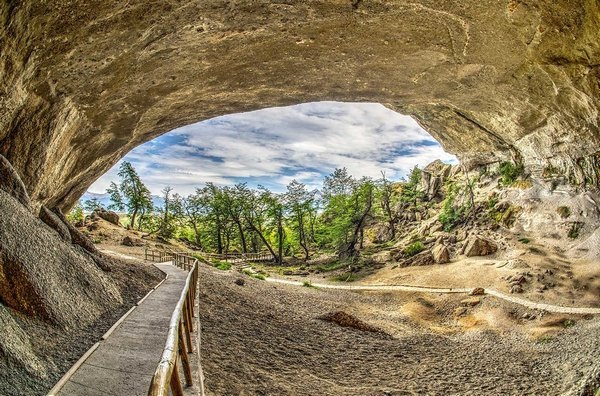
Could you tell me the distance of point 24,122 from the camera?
777 centimetres

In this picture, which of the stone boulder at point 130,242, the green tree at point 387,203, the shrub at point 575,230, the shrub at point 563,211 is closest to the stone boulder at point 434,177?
the green tree at point 387,203

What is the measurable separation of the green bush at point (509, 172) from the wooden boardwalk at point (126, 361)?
24768mm

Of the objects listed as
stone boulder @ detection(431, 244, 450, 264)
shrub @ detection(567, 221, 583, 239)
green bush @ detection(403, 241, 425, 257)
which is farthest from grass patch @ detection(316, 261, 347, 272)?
shrub @ detection(567, 221, 583, 239)

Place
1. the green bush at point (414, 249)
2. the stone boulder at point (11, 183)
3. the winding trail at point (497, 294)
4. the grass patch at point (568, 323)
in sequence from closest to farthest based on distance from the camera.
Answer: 1. the stone boulder at point (11, 183)
2. the grass patch at point (568, 323)
3. the winding trail at point (497, 294)
4. the green bush at point (414, 249)

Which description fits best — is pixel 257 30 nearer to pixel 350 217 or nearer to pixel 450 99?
pixel 450 99

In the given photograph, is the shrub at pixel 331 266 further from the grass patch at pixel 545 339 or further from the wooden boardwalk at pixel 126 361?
the wooden boardwalk at pixel 126 361

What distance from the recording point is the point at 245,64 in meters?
10.3

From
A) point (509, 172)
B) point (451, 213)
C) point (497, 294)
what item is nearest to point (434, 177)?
point (451, 213)

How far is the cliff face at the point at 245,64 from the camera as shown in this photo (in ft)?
22.7

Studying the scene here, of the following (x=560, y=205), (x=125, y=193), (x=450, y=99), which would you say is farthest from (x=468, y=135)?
(x=125, y=193)

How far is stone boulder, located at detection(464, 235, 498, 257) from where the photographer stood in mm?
23781

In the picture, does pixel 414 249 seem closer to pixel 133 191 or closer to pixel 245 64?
pixel 245 64

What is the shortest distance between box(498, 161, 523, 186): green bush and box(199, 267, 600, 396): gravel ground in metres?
14.6

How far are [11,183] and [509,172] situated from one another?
1096 inches
